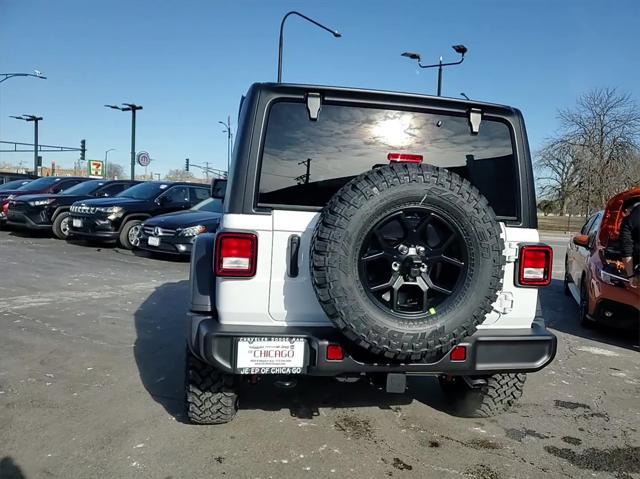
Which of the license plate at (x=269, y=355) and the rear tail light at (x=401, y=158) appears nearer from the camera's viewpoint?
the license plate at (x=269, y=355)

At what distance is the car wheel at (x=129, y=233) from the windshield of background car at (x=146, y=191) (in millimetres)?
822

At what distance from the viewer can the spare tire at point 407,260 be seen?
250 cm

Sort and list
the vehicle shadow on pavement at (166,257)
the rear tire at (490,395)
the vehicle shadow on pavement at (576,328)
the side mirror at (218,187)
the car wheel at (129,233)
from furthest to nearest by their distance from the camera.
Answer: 1. the car wheel at (129,233)
2. the vehicle shadow on pavement at (166,257)
3. the vehicle shadow on pavement at (576,328)
4. the side mirror at (218,187)
5. the rear tire at (490,395)

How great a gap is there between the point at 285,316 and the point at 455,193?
1.11m

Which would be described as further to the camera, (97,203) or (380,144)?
(97,203)

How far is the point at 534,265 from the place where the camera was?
3031mm

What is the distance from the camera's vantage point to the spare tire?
8.21 feet

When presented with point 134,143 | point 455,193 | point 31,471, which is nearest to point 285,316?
point 455,193

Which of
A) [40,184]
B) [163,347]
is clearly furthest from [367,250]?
[40,184]

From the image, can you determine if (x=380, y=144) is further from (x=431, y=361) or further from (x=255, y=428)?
(x=255, y=428)

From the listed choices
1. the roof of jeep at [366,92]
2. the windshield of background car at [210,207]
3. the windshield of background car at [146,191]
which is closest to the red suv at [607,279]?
the roof of jeep at [366,92]

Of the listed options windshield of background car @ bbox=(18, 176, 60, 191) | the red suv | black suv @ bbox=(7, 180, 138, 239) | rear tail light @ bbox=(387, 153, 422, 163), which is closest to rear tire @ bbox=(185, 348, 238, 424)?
rear tail light @ bbox=(387, 153, 422, 163)

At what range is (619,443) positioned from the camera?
3.23 m

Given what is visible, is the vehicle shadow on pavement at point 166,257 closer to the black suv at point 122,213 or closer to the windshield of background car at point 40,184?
the black suv at point 122,213
